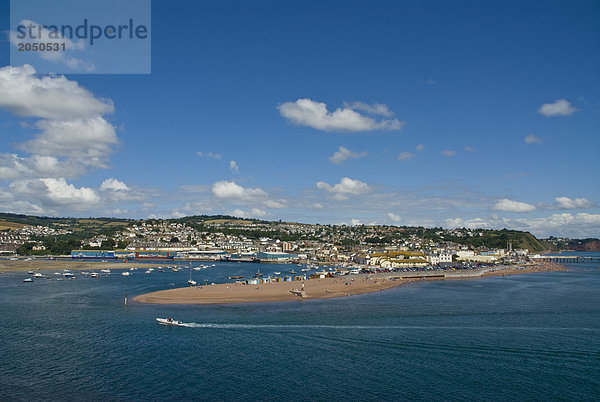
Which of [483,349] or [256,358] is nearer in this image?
[256,358]

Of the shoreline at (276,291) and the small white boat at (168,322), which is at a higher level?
the small white boat at (168,322)

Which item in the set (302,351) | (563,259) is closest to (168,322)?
(302,351)

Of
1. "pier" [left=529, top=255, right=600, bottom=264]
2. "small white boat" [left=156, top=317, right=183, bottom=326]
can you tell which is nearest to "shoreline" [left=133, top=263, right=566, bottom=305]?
"small white boat" [left=156, top=317, right=183, bottom=326]

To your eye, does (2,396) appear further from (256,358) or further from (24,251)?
(24,251)

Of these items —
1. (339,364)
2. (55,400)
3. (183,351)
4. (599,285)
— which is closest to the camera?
(55,400)

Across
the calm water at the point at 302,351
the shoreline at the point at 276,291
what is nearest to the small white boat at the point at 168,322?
the calm water at the point at 302,351

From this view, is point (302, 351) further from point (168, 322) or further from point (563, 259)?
point (563, 259)

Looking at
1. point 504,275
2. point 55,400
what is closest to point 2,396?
point 55,400

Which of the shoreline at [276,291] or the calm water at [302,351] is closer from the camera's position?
the calm water at [302,351]

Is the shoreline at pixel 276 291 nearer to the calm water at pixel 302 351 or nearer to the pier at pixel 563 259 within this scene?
the calm water at pixel 302 351
